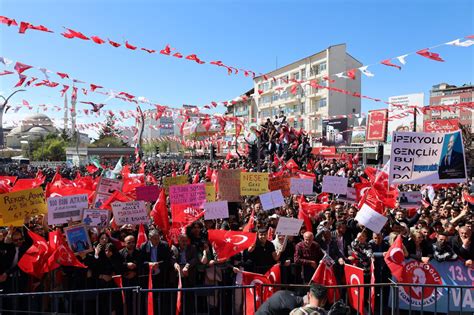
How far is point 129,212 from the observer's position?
24.4ft

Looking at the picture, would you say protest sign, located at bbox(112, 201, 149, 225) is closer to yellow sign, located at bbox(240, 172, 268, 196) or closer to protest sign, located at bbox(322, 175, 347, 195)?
yellow sign, located at bbox(240, 172, 268, 196)

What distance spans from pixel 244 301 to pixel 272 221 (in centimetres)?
262

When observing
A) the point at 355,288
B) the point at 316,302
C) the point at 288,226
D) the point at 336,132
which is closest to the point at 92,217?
the point at 288,226

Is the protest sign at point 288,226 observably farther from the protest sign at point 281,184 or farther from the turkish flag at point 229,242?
the protest sign at point 281,184

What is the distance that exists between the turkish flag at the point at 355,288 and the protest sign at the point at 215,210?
2763mm

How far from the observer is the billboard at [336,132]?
42.4 meters

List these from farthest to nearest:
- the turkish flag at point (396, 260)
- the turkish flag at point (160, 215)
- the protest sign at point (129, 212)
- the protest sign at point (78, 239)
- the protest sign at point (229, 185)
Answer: the protest sign at point (229, 185), the turkish flag at point (160, 215), the protest sign at point (129, 212), the protest sign at point (78, 239), the turkish flag at point (396, 260)

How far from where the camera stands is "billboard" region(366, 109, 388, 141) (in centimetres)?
3509

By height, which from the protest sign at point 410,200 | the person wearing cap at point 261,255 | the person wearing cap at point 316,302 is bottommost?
the person wearing cap at point 261,255

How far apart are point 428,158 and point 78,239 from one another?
601 cm

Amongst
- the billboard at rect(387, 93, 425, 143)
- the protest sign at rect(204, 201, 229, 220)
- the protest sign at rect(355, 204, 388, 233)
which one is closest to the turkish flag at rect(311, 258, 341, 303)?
the protest sign at rect(355, 204, 388, 233)

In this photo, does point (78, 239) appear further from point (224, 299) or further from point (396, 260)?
point (396, 260)

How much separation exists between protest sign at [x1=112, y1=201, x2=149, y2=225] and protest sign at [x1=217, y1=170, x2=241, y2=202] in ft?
9.53

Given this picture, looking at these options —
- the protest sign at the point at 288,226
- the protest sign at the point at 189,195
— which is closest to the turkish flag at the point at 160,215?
the protest sign at the point at 189,195
